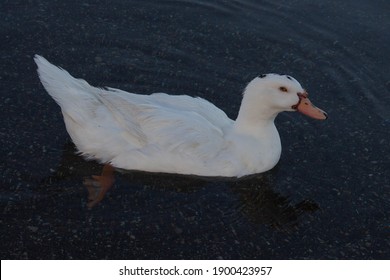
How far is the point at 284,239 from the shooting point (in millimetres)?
6566

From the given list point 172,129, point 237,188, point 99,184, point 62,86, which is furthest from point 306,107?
point 62,86

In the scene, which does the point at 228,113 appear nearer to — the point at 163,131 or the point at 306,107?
the point at 306,107

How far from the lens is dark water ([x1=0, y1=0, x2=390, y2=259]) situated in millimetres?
6422

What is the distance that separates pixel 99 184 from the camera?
22.7ft

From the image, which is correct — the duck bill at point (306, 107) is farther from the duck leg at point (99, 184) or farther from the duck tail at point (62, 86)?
the duck tail at point (62, 86)

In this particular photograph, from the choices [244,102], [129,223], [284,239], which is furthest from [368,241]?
[129,223]

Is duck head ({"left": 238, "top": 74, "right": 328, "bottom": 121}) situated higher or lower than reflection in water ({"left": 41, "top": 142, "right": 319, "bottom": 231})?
higher

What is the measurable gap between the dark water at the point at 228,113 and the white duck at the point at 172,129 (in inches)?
9.3

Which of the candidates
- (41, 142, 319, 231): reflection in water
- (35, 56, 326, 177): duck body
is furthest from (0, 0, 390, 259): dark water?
(35, 56, 326, 177): duck body

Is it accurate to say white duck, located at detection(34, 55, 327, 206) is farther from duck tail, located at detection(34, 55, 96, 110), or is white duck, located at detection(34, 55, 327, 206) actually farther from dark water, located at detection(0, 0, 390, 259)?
dark water, located at detection(0, 0, 390, 259)

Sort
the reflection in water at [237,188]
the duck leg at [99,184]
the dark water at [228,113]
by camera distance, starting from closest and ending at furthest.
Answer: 1. the dark water at [228,113]
2. the duck leg at [99,184]
3. the reflection in water at [237,188]

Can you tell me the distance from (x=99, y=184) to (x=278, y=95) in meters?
2.11

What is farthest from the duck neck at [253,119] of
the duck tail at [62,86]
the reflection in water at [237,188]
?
the duck tail at [62,86]

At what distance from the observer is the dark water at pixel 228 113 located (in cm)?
642
